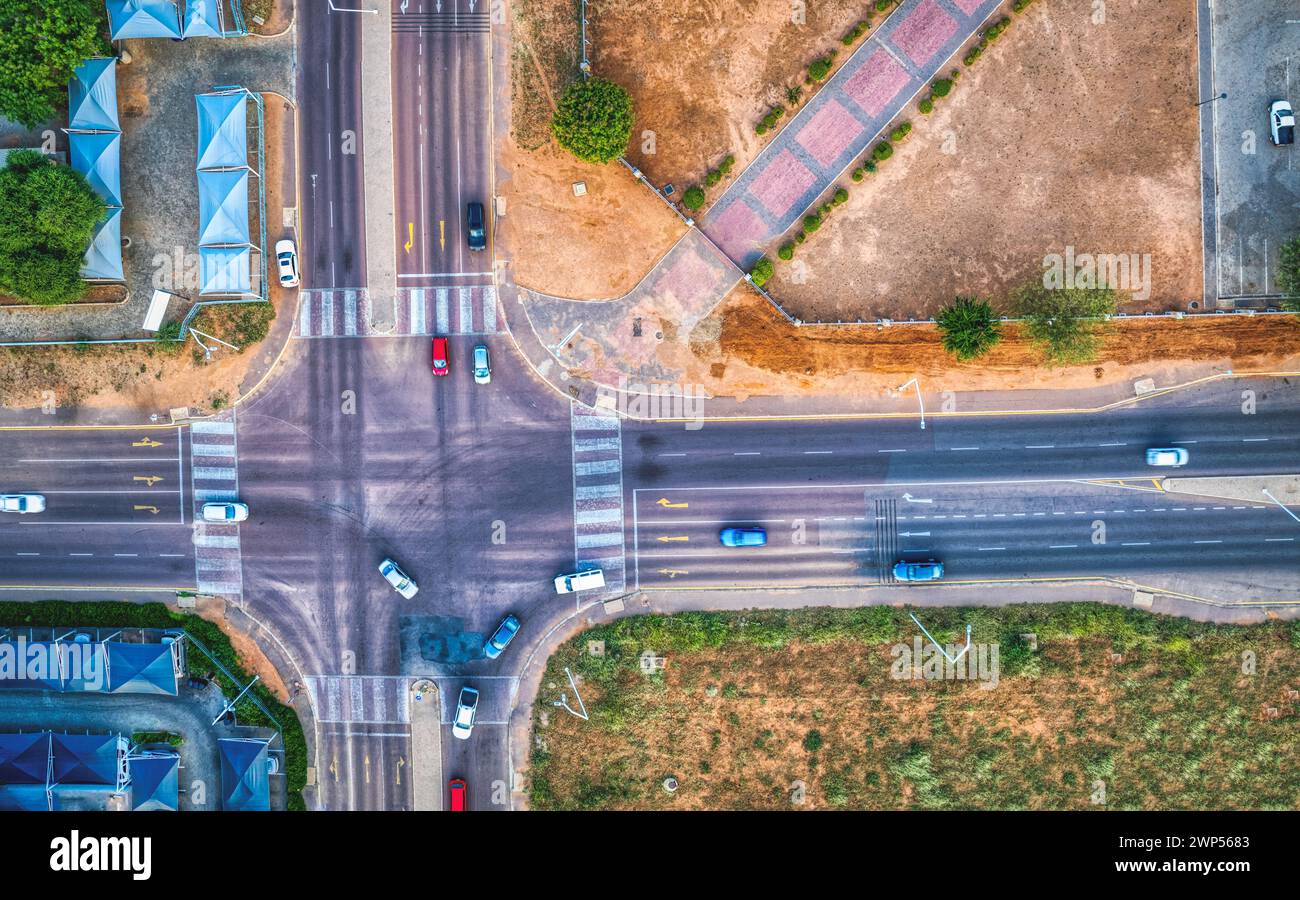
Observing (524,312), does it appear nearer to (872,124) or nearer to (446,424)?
(446,424)

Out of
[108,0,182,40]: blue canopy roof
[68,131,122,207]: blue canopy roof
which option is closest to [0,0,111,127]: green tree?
[108,0,182,40]: blue canopy roof

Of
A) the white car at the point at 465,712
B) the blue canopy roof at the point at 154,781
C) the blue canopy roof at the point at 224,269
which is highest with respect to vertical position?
the blue canopy roof at the point at 224,269

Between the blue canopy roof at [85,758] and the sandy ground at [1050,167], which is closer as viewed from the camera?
the sandy ground at [1050,167]

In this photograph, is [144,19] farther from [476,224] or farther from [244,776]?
[244,776]

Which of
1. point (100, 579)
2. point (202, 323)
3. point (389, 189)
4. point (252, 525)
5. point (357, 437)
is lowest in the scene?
point (100, 579)

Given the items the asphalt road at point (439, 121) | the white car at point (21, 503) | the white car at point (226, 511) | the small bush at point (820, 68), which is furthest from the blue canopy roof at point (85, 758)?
the small bush at point (820, 68)

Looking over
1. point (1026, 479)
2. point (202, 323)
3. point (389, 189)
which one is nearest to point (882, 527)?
point (1026, 479)

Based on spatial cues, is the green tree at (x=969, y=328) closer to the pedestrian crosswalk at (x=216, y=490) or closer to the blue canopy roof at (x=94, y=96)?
the pedestrian crosswalk at (x=216, y=490)

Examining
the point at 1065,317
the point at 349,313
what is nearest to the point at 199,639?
the point at 349,313
